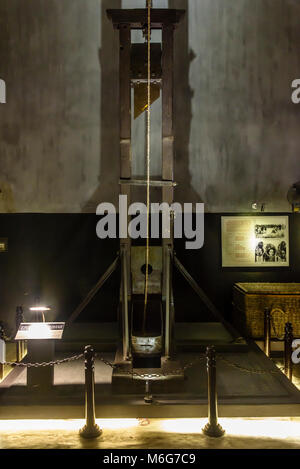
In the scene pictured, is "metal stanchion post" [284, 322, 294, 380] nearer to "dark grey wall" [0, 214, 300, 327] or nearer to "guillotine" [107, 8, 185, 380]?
"guillotine" [107, 8, 185, 380]

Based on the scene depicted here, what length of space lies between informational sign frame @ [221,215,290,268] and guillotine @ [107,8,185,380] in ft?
6.49

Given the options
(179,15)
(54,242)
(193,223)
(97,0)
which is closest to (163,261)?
(193,223)

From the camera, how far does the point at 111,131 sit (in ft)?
18.2

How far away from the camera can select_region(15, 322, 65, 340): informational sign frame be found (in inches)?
127

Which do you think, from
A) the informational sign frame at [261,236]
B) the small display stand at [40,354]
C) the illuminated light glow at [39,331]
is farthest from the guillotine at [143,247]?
the informational sign frame at [261,236]

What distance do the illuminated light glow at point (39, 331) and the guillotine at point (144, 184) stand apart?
2.53 feet

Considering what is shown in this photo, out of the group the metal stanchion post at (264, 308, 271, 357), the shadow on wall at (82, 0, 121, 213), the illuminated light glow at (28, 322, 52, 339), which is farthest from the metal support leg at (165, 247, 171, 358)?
the shadow on wall at (82, 0, 121, 213)

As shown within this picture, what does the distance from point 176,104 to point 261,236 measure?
2.54 meters

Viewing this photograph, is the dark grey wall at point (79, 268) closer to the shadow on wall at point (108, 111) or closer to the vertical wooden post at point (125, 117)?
the shadow on wall at point (108, 111)

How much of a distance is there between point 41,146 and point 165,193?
Result: 105 inches

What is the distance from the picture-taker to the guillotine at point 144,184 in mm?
3641

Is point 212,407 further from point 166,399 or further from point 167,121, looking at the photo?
point 167,121

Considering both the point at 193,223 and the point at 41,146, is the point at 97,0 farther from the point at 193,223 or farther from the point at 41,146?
the point at 193,223
